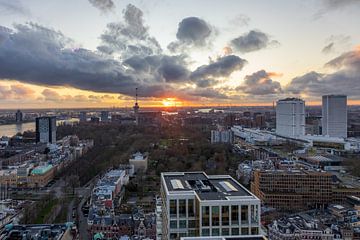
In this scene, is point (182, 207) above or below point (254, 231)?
above

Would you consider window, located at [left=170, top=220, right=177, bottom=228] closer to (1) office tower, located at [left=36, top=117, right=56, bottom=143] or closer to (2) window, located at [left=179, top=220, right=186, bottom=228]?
(2) window, located at [left=179, top=220, right=186, bottom=228]

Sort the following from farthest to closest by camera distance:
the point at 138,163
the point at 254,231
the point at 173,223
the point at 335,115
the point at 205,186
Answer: the point at 335,115 → the point at 138,163 → the point at 205,186 → the point at 173,223 → the point at 254,231

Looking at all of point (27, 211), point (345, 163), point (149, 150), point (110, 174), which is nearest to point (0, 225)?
point (27, 211)

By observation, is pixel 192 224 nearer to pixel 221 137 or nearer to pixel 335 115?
pixel 221 137

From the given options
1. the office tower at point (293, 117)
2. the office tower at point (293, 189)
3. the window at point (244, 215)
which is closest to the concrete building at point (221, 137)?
the office tower at point (293, 117)

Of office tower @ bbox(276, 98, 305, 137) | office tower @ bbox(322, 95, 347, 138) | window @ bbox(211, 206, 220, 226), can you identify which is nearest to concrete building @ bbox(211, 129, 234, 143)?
office tower @ bbox(276, 98, 305, 137)

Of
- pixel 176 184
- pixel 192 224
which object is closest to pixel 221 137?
pixel 176 184
